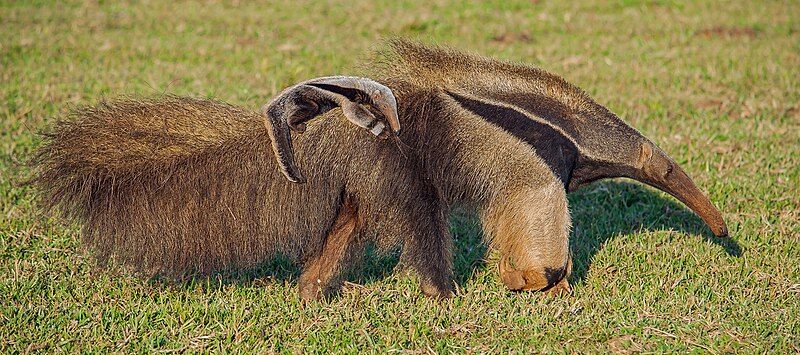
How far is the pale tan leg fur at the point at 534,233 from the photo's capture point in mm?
4449

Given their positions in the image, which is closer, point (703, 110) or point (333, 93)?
point (333, 93)

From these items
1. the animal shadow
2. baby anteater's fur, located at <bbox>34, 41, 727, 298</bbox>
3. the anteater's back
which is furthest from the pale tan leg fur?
the anteater's back

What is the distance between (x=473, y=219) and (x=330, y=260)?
3.20 feet

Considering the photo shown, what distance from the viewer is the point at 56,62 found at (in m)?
9.16

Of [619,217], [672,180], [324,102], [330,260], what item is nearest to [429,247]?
[330,260]

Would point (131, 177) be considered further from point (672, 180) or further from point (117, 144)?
point (672, 180)

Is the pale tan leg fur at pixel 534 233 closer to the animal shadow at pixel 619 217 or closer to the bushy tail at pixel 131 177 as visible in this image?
the animal shadow at pixel 619 217

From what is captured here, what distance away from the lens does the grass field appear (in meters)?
4.27

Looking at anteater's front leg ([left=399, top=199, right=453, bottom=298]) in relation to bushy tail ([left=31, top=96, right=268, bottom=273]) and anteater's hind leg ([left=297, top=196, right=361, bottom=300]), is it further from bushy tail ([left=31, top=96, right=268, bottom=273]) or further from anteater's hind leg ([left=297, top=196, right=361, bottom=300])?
bushy tail ([left=31, top=96, right=268, bottom=273])

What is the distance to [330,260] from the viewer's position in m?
4.61

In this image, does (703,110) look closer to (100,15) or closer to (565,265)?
(565,265)

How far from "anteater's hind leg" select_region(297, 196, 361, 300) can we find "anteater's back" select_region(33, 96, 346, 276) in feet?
0.75

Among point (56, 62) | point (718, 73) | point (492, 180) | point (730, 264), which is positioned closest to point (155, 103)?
point (492, 180)

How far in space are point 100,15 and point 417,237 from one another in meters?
8.47
